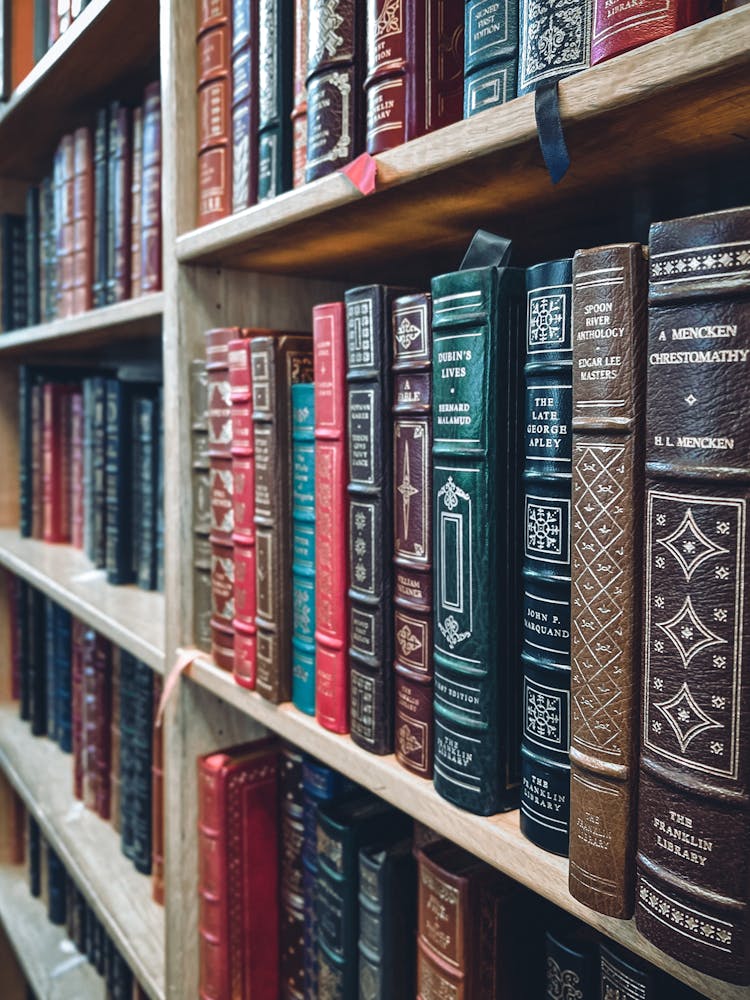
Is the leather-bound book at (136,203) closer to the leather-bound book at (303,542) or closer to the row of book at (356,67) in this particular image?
the row of book at (356,67)

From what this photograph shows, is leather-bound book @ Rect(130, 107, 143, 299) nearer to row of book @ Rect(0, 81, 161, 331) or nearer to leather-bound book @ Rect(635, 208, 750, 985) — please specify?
row of book @ Rect(0, 81, 161, 331)

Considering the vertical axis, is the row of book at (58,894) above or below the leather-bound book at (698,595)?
below

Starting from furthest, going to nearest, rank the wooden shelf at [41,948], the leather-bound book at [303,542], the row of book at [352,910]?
the wooden shelf at [41,948] → the leather-bound book at [303,542] → the row of book at [352,910]

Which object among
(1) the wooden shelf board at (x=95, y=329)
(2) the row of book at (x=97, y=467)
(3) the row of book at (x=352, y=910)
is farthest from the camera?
(2) the row of book at (x=97, y=467)

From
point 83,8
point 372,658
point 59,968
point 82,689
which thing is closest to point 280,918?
point 372,658

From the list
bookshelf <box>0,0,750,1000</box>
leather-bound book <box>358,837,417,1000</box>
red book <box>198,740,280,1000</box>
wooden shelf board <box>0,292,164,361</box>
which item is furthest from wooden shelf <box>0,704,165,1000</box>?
wooden shelf board <box>0,292,164,361</box>

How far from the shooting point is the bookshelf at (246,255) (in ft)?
1.35

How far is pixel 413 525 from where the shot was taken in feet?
1.87

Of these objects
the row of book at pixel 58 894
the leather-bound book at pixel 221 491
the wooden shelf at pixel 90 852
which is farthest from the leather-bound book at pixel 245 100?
the row of book at pixel 58 894

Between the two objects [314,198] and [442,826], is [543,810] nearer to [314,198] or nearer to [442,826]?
[442,826]

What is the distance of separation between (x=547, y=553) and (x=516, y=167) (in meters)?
0.24

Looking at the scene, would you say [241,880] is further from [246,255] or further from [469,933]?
[246,255]

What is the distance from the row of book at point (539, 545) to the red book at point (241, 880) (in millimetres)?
171

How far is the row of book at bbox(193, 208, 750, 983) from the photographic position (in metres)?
0.36
